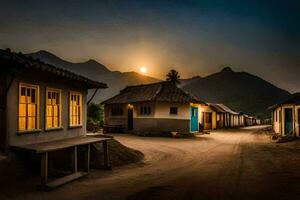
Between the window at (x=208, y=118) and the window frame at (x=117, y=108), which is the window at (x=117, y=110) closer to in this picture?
the window frame at (x=117, y=108)

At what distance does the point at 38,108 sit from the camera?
393 inches

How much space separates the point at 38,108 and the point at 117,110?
2211 cm

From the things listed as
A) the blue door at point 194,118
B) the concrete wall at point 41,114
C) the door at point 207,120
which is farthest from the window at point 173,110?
the concrete wall at point 41,114

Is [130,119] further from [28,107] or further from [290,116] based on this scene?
[28,107]

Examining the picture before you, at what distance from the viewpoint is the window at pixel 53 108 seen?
1071cm

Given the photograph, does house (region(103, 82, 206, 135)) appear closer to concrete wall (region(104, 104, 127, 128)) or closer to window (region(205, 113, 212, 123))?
concrete wall (region(104, 104, 127, 128))

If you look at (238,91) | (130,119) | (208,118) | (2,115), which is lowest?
(208,118)

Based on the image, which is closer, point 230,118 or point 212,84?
point 230,118

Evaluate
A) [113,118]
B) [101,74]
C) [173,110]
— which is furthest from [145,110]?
[101,74]

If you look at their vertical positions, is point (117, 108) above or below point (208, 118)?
above

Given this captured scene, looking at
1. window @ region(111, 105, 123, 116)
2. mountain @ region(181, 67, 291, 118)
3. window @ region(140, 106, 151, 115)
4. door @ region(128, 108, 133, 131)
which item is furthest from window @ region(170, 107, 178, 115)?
mountain @ region(181, 67, 291, 118)

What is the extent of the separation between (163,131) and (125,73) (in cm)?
13473

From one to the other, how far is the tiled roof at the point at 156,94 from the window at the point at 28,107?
1810 cm

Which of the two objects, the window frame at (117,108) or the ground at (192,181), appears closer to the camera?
the ground at (192,181)
